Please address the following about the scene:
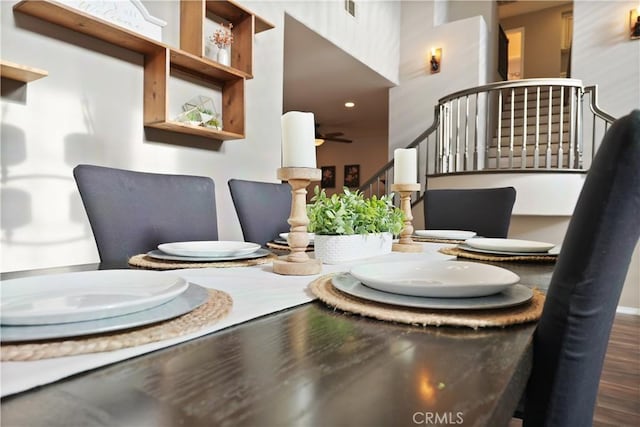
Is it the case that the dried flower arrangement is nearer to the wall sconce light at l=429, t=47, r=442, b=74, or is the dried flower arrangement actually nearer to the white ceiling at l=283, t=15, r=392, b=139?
the white ceiling at l=283, t=15, r=392, b=139

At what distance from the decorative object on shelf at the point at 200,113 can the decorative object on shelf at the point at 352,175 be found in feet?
23.2

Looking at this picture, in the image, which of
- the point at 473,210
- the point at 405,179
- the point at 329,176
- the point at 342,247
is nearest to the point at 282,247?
the point at 342,247

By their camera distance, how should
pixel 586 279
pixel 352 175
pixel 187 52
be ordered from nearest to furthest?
pixel 586 279 → pixel 187 52 → pixel 352 175

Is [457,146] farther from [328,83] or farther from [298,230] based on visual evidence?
[298,230]

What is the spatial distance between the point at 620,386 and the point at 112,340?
238 cm

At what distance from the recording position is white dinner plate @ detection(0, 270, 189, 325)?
1.30 ft

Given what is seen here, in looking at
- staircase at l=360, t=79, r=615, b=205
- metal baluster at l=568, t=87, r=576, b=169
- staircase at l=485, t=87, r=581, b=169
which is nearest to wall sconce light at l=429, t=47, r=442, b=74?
staircase at l=360, t=79, r=615, b=205

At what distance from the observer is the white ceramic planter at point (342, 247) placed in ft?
3.37

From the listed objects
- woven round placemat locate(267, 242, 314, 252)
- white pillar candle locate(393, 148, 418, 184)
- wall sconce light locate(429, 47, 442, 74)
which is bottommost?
woven round placemat locate(267, 242, 314, 252)

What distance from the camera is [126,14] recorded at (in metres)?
1.94

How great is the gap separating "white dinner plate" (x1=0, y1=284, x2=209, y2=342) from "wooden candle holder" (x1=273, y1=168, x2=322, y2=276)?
1.22ft

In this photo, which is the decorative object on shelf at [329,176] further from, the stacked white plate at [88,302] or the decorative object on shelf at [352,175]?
the stacked white plate at [88,302]

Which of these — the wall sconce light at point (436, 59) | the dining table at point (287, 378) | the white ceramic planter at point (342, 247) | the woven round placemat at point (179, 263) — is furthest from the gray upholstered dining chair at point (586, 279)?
the wall sconce light at point (436, 59)

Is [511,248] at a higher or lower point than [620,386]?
higher
